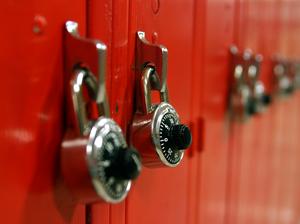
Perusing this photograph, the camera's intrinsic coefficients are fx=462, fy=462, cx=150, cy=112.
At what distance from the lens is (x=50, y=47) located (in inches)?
22.2

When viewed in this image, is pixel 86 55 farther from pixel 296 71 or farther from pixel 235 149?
pixel 296 71

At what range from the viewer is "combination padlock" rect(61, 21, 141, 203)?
557 millimetres

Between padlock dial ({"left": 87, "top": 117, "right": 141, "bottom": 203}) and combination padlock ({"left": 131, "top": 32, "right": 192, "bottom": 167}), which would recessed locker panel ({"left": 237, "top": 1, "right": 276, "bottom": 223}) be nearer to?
combination padlock ({"left": 131, "top": 32, "right": 192, "bottom": 167})

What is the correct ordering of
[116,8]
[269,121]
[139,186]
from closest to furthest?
A: [116,8] → [139,186] → [269,121]

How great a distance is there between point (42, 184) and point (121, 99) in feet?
0.66

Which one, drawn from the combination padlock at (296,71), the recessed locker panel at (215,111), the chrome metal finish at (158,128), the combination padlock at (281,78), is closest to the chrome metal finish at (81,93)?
the chrome metal finish at (158,128)

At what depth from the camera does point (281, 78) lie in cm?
187

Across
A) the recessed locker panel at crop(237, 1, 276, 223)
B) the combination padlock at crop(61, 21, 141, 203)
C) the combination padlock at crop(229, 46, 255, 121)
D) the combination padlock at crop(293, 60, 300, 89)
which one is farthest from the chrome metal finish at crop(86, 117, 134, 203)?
the combination padlock at crop(293, 60, 300, 89)

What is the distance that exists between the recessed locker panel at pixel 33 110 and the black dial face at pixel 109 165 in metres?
0.06

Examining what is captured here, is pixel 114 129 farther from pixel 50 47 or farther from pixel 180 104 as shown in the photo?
pixel 180 104

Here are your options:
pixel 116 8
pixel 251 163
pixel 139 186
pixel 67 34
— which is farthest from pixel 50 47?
pixel 251 163

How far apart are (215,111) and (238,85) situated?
0.15 m

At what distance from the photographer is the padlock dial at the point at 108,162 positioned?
21.8 inches

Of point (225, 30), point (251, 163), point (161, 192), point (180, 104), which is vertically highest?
point (225, 30)
